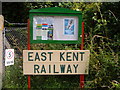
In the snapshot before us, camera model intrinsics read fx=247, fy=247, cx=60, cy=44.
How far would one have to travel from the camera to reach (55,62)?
5207mm

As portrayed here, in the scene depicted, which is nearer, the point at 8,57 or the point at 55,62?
the point at 55,62

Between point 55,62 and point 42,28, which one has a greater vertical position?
point 42,28

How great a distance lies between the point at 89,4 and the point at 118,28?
1.23 metres

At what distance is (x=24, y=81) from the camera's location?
582cm

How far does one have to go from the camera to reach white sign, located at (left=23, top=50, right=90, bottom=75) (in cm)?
517

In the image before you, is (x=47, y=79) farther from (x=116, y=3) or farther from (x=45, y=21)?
(x=116, y=3)

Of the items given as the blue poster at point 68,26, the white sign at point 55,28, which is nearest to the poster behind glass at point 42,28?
the white sign at point 55,28

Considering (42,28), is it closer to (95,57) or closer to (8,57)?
(8,57)

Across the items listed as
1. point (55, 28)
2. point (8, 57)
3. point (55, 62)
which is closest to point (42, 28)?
point (55, 28)

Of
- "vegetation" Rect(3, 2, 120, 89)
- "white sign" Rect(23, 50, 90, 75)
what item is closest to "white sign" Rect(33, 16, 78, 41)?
"white sign" Rect(23, 50, 90, 75)

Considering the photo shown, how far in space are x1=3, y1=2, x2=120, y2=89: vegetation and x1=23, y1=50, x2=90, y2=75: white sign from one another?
0.86 feet

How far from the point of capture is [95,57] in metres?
5.43

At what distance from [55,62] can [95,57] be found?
906mm

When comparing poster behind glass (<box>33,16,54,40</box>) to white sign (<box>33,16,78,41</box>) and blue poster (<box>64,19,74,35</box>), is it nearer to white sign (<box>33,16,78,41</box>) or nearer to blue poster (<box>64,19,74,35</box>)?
white sign (<box>33,16,78,41</box>)
